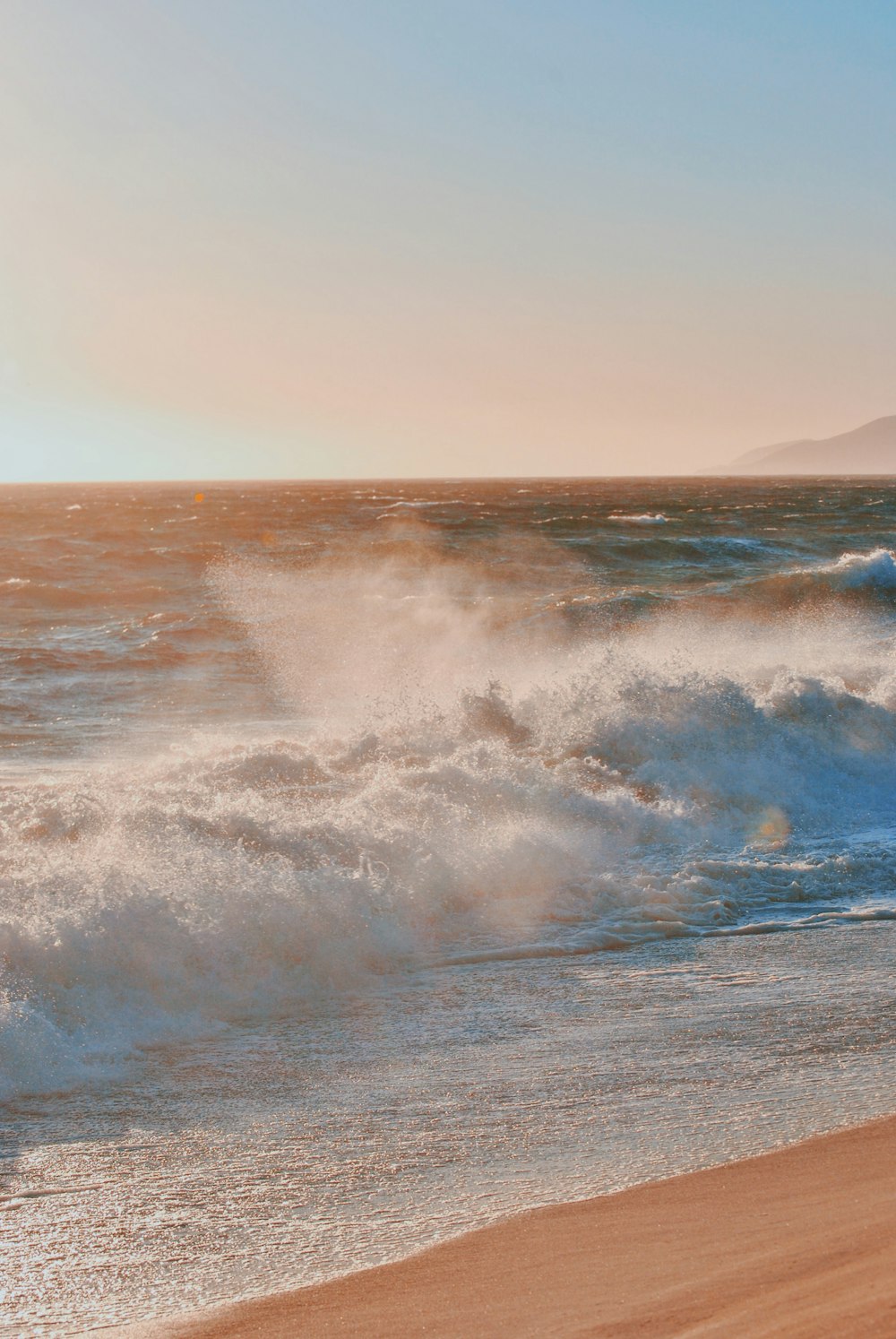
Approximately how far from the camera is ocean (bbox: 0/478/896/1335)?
351 centimetres

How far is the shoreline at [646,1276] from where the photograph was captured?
8.82ft

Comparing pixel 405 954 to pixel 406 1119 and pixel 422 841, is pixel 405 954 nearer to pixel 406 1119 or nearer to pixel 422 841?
pixel 422 841

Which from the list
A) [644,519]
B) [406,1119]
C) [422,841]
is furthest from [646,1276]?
[644,519]

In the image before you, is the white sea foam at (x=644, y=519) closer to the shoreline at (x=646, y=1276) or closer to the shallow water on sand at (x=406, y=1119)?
the shallow water on sand at (x=406, y=1119)

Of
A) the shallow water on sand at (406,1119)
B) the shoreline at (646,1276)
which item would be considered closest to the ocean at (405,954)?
the shallow water on sand at (406,1119)

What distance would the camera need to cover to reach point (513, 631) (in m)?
18.9

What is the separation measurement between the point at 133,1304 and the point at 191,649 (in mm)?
14927

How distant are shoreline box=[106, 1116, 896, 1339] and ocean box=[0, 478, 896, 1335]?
14cm

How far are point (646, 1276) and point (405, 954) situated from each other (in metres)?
2.95

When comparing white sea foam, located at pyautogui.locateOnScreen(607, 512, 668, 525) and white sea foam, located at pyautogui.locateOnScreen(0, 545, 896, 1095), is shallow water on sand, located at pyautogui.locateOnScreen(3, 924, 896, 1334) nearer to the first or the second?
white sea foam, located at pyautogui.locateOnScreen(0, 545, 896, 1095)

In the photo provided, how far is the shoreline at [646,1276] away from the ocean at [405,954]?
136mm

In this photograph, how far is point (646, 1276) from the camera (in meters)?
2.92

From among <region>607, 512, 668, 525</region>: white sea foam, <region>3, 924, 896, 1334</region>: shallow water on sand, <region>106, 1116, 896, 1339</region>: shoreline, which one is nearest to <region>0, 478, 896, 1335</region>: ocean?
<region>3, 924, 896, 1334</region>: shallow water on sand

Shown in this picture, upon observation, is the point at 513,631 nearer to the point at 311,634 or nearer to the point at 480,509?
the point at 311,634
